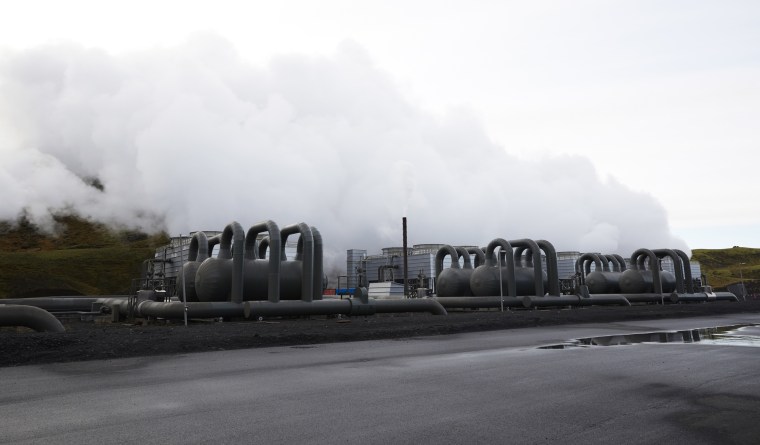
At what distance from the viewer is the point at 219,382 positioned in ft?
30.9

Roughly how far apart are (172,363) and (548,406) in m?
8.40

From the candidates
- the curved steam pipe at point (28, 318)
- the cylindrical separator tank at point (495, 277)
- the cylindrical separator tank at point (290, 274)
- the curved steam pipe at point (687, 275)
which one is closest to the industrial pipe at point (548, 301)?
the cylindrical separator tank at point (495, 277)

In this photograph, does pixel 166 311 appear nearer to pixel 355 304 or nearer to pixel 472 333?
pixel 355 304

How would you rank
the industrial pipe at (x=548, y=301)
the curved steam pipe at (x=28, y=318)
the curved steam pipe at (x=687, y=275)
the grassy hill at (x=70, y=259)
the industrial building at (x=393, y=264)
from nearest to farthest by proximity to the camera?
the curved steam pipe at (x=28, y=318) → the industrial pipe at (x=548, y=301) → the curved steam pipe at (x=687, y=275) → the industrial building at (x=393, y=264) → the grassy hill at (x=70, y=259)

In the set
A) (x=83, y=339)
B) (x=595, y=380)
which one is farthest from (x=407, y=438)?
(x=83, y=339)

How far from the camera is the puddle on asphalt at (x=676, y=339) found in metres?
15.0

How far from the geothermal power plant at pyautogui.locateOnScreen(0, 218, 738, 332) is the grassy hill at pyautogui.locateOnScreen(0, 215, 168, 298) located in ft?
178

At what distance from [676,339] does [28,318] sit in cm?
2085

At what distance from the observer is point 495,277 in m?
41.0

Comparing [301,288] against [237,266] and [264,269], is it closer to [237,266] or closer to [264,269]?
[264,269]

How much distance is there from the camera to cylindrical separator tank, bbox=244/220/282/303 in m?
26.5

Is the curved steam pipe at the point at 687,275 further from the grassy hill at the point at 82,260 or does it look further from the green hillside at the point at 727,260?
the green hillside at the point at 727,260

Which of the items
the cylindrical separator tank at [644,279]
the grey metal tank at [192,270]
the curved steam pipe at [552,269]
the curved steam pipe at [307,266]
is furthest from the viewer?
the cylindrical separator tank at [644,279]

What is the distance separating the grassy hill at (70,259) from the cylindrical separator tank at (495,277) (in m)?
71.6
